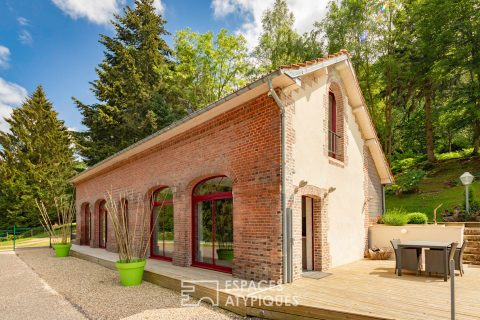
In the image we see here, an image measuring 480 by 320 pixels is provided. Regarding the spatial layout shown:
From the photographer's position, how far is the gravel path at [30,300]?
5.83 meters

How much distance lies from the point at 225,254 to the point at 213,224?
866mm

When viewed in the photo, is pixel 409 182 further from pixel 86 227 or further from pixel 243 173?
pixel 86 227

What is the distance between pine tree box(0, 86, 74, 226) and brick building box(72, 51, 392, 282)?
22.2 m

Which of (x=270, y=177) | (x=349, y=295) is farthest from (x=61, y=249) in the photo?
(x=349, y=295)

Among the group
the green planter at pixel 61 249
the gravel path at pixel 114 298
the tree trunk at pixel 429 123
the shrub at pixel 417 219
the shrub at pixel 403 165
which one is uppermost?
the tree trunk at pixel 429 123

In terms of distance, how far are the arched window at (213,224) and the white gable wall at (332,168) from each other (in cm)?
194

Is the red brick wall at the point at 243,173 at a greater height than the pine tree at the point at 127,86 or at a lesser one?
lesser

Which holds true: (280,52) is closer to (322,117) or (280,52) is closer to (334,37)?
(334,37)

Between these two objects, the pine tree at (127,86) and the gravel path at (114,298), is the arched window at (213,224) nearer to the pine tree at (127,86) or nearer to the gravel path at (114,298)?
the gravel path at (114,298)

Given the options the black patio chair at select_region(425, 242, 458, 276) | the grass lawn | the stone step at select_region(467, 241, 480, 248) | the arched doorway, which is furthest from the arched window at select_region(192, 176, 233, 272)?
the grass lawn

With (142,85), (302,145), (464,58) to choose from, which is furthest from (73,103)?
(464,58)

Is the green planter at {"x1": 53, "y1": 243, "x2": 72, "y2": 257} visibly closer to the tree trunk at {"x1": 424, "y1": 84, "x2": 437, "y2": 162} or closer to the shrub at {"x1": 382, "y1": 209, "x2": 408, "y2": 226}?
the shrub at {"x1": 382, "y1": 209, "x2": 408, "y2": 226}

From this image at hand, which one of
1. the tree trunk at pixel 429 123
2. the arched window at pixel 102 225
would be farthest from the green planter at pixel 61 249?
the tree trunk at pixel 429 123

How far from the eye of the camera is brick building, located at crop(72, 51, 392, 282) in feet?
21.6
